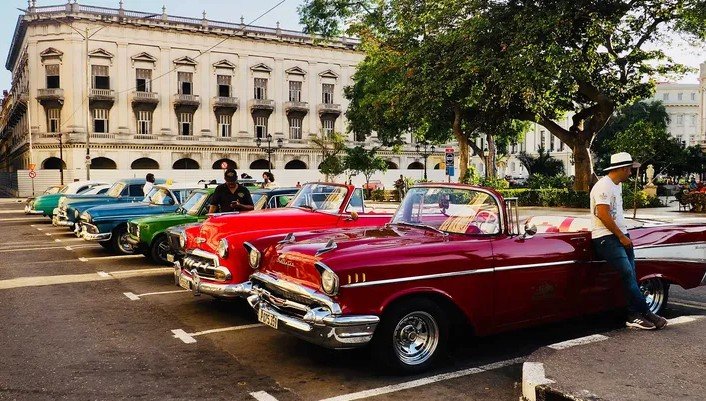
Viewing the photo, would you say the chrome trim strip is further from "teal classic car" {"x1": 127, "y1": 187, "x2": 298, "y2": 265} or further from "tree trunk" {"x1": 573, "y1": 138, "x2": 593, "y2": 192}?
"tree trunk" {"x1": 573, "y1": 138, "x2": 593, "y2": 192}

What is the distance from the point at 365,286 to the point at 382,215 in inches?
160

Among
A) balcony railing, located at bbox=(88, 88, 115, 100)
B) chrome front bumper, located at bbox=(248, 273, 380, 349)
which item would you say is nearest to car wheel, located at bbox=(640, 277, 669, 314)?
chrome front bumper, located at bbox=(248, 273, 380, 349)

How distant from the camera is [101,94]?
174 feet

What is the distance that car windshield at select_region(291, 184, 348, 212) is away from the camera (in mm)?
9125

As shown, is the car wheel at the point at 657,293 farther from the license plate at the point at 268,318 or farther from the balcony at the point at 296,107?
the balcony at the point at 296,107

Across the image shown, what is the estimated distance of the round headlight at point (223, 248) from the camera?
7.72 m

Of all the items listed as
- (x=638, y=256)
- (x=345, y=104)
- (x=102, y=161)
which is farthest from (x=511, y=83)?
(x=345, y=104)

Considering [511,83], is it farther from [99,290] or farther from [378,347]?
[378,347]

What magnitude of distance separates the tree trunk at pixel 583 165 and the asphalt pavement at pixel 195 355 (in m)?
17.6

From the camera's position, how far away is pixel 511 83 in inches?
829

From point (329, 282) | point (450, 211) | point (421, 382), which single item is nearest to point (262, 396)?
point (329, 282)

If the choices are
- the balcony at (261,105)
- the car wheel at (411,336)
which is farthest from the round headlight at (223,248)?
the balcony at (261,105)

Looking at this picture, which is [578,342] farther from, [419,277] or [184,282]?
[184,282]

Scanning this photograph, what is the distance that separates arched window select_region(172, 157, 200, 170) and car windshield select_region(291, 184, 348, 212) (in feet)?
165
